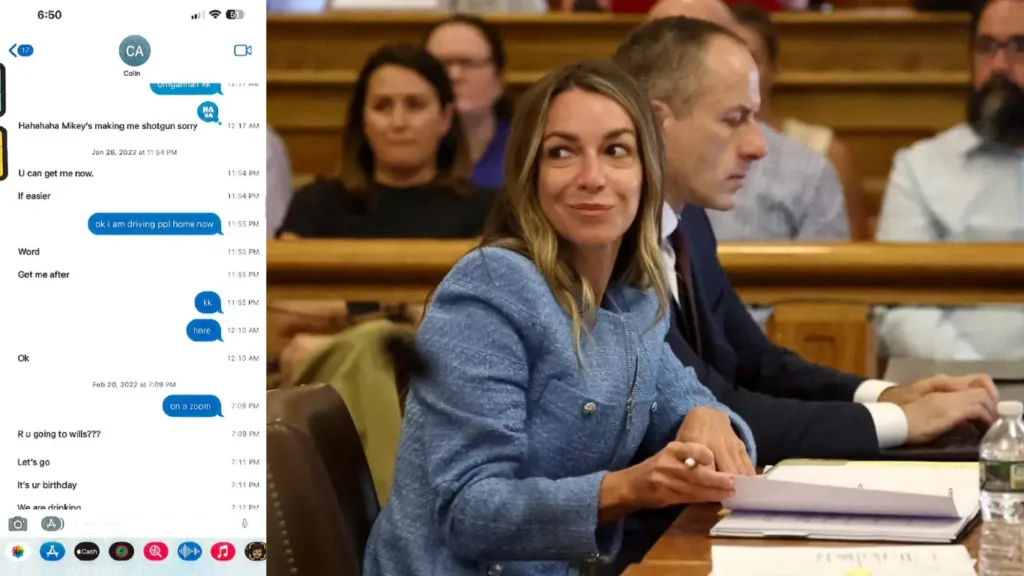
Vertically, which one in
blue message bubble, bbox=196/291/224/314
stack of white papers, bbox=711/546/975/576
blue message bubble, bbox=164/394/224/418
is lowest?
stack of white papers, bbox=711/546/975/576

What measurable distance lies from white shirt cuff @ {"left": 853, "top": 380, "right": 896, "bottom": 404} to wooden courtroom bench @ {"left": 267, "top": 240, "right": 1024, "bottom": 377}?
333 millimetres

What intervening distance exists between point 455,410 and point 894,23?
3.90 m

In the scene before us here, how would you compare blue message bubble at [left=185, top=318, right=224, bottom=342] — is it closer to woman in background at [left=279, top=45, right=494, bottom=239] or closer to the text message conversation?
the text message conversation

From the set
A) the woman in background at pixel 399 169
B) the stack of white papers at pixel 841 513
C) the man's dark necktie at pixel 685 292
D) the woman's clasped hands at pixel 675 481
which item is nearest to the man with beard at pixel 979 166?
the woman in background at pixel 399 169

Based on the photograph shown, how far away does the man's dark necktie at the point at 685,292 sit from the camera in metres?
2.48

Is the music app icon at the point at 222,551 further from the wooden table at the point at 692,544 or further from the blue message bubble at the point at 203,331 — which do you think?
the wooden table at the point at 692,544

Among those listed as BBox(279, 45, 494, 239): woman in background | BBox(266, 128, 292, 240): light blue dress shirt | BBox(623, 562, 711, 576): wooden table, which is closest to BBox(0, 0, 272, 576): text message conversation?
BBox(623, 562, 711, 576): wooden table

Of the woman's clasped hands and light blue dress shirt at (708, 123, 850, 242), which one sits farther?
light blue dress shirt at (708, 123, 850, 242)

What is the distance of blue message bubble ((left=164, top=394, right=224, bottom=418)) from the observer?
1.31 metres

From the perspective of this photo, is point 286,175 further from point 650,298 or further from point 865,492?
point 865,492

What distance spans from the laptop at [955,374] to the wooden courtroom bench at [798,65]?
2333mm

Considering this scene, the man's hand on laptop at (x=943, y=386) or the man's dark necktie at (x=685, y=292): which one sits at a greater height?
→ the man's dark necktie at (x=685, y=292)

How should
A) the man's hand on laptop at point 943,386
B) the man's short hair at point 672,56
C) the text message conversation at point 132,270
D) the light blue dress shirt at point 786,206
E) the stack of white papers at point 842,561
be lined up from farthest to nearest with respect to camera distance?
the light blue dress shirt at point 786,206, the man's short hair at point 672,56, the man's hand on laptop at point 943,386, the stack of white papers at point 842,561, the text message conversation at point 132,270

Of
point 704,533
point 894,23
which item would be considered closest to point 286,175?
point 894,23
